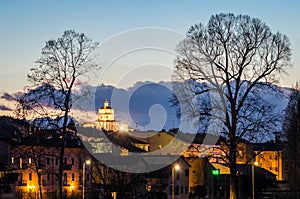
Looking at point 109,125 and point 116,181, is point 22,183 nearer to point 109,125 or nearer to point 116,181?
point 109,125

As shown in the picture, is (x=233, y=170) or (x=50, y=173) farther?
(x=50, y=173)

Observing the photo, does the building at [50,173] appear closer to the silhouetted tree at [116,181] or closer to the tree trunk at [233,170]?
the silhouetted tree at [116,181]

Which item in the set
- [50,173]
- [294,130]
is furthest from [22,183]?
[294,130]

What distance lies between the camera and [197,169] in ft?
282

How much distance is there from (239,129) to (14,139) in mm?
44604

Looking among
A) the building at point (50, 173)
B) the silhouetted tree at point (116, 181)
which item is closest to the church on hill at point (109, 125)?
the building at point (50, 173)

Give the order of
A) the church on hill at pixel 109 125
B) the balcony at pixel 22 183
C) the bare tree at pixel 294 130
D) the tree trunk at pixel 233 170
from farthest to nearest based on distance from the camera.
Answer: the balcony at pixel 22 183
the bare tree at pixel 294 130
the church on hill at pixel 109 125
the tree trunk at pixel 233 170

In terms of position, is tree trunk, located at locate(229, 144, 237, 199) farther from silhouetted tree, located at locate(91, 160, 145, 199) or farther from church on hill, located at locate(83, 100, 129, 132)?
church on hill, located at locate(83, 100, 129, 132)

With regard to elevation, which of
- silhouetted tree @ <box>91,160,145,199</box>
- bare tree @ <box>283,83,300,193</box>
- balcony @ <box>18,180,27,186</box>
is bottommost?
balcony @ <box>18,180,27,186</box>

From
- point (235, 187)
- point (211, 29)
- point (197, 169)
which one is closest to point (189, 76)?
point (211, 29)

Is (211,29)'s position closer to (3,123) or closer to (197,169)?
(197,169)

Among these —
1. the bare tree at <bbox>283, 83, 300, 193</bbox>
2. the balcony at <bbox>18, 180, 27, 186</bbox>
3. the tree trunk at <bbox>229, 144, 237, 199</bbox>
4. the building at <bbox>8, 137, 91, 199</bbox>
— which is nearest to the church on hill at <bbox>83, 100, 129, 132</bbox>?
the building at <bbox>8, 137, 91, 199</bbox>

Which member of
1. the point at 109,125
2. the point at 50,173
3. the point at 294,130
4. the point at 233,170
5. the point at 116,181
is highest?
the point at 109,125

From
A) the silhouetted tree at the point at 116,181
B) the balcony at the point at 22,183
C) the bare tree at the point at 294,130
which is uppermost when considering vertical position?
the bare tree at the point at 294,130
